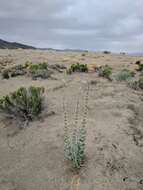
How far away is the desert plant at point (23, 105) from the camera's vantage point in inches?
310

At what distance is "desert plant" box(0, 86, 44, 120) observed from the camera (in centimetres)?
786

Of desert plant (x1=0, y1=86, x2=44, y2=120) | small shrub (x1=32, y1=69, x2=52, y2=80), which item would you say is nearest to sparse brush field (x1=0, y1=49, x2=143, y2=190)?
desert plant (x1=0, y1=86, x2=44, y2=120)

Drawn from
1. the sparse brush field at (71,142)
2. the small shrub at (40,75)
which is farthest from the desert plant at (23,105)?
the small shrub at (40,75)

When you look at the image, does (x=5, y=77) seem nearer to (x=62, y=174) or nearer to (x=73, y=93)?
(x=73, y=93)

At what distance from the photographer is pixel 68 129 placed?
683 centimetres

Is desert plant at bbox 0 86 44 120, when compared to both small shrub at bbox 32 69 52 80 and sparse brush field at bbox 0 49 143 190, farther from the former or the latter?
small shrub at bbox 32 69 52 80

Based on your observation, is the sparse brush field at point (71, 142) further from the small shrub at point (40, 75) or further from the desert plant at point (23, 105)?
the small shrub at point (40, 75)

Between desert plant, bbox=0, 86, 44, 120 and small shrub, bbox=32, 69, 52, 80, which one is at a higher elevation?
desert plant, bbox=0, 86, 44, 120

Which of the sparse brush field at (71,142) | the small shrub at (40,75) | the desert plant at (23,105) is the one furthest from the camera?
the small shrub at (40,75)

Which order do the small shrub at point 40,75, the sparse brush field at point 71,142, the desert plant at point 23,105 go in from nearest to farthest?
the sparse brush field at point 71,142 → the desert plant at point 23,105 → the small shrub at point 40,75

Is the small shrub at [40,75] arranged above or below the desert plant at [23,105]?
below

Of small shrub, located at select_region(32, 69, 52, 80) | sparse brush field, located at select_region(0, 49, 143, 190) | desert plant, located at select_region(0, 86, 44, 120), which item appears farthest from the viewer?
small shrub, located at select_region(32, 69, 52, 80)

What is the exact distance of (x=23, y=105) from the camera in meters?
7.98

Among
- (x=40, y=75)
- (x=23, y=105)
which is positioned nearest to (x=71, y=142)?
(x=23, y=105)
